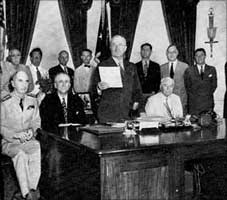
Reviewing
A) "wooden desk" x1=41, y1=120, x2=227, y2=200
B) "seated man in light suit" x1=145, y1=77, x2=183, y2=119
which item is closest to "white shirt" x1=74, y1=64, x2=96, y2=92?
"seated man in light suit" x1=145, y1=77, x2=183, y2=119

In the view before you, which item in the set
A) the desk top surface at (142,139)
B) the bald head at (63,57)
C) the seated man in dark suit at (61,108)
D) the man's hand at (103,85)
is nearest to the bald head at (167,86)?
the seated man in dark suit at (61,108)

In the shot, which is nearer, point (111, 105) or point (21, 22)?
point (111, 105)

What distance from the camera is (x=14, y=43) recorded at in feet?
22.3

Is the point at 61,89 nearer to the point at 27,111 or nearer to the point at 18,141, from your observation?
the point at 27,111

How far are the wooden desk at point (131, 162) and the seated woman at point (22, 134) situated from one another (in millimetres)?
756

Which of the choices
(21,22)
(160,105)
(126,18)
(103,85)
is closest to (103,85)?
(103,85)

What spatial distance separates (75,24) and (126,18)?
1136mm

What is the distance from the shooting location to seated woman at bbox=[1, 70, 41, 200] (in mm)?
3797

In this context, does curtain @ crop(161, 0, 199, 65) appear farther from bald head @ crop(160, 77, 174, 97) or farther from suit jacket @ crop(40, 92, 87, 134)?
suit jacket @ crop(40, 92, 87, 134)

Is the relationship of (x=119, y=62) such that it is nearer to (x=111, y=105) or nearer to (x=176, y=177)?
(x=111, y=105)

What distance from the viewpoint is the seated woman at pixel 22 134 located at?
3797 mm

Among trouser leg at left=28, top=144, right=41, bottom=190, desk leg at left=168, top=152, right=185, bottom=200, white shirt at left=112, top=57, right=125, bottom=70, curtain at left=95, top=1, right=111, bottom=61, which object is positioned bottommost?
trouser leg at left=28, top=144, right=41, bottom=190

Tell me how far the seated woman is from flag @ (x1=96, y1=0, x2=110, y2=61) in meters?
3.41

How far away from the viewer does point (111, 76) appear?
3.88 m
